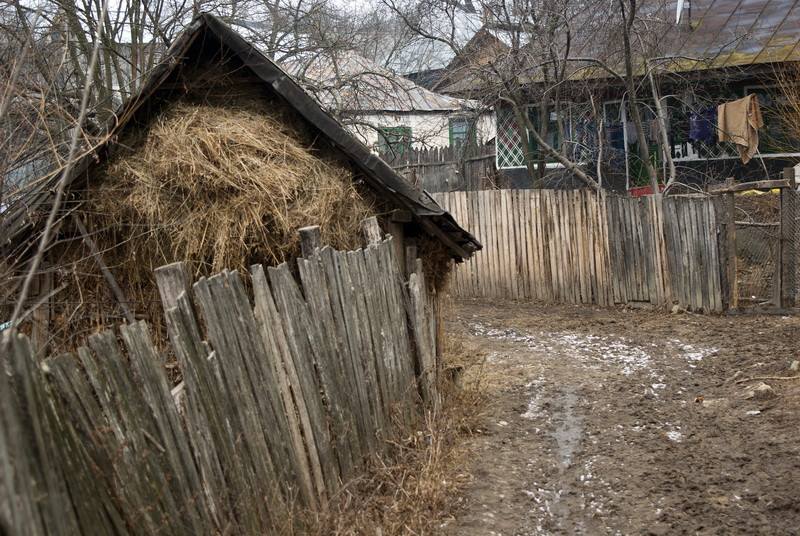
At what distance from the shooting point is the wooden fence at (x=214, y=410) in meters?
2.54

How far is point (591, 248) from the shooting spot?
44.7ft

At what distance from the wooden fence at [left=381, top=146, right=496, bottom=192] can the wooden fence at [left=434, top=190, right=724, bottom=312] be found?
737 centimetres

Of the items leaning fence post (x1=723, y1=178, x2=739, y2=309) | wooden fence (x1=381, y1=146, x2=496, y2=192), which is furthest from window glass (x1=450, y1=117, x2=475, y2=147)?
leaning fence post (x1=723, y1=178, x2=739, y2=309)

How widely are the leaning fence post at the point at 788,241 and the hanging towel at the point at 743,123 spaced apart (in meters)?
3.94

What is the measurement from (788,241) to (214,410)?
10055 mm

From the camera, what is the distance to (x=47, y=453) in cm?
Result: 249

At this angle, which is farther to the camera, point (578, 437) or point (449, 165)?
point (449, 165)

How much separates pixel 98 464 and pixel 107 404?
9.2 inches

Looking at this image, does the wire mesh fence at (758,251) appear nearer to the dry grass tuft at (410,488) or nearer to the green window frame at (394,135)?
the green window frame at (394,135)

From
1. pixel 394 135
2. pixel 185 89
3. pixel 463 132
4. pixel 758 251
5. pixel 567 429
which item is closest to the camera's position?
pixel 185 89

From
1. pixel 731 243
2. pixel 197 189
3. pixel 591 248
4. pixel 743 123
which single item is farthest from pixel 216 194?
pixel 743 123

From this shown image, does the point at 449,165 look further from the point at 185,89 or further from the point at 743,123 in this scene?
the point at 185,89

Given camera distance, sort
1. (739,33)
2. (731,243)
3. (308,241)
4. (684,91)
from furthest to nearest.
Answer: (739,33)
(684,91)
(731,243)
(308,241)

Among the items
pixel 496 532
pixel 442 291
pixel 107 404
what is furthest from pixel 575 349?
pixel 107 404
